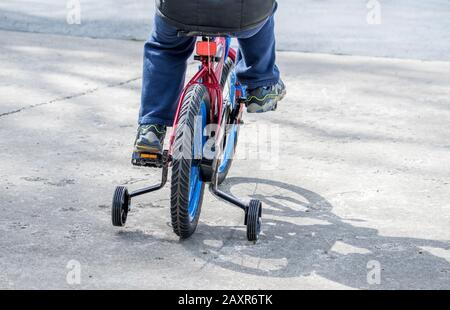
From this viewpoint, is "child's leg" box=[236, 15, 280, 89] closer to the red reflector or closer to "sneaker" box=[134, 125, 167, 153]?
the red reflector

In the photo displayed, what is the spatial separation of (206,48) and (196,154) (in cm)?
42

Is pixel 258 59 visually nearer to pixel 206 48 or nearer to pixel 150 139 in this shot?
pixel 206 48

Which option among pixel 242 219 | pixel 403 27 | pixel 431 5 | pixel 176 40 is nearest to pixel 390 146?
pixel 242 219

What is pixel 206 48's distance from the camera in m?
3.96

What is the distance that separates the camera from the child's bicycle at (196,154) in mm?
3801

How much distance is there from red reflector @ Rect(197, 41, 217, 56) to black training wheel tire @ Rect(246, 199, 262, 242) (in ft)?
2.03

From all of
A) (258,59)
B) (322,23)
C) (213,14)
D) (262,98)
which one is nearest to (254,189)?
(262,98)

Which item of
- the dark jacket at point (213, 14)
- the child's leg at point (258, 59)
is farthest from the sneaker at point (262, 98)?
the dark jacket at point (213, 14)

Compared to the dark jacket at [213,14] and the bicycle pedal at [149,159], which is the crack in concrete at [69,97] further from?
the dark jacket at [213,14]

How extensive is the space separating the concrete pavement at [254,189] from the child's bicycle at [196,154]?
0.40 feet

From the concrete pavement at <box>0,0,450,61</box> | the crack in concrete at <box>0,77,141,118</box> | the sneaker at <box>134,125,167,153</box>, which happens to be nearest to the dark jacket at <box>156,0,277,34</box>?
the sneaker at <box>134,125,167,153</box>

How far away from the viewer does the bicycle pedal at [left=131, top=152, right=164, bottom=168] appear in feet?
→ 13.4

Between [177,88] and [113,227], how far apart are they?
2.07ft

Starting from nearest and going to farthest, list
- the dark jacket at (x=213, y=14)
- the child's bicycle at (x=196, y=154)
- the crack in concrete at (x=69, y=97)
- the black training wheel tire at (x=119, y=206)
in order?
the dark jacket at (x=213, y=14) → the child's bicycle at (x=196, y=154) → the black training wheel tire at (x=119, y=206) → the crack in concrete at (x=69, y=97)
